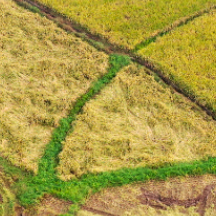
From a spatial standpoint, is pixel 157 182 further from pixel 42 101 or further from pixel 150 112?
pixel 42 101

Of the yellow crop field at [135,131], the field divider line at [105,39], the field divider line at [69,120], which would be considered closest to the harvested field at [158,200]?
the yellow crop field at [135,131]

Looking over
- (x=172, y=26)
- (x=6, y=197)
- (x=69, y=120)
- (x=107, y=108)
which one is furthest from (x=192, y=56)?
(x=6, y=197)

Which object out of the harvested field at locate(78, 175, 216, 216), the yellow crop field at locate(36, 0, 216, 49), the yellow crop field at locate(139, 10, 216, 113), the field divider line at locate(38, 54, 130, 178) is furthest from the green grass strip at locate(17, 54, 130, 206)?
the yellow crop field at locate(36, 0, 216, 49)

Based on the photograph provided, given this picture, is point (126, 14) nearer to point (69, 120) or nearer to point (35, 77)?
point (35, 77)

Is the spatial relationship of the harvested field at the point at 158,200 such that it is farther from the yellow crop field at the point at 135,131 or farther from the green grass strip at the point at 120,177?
the yellow crop field at the point at 135,131

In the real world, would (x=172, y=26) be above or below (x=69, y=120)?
above

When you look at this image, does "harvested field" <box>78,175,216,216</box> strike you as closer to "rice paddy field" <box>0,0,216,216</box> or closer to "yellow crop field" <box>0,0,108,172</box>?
"rice paddy field" <box>0,0,216,216</box>
